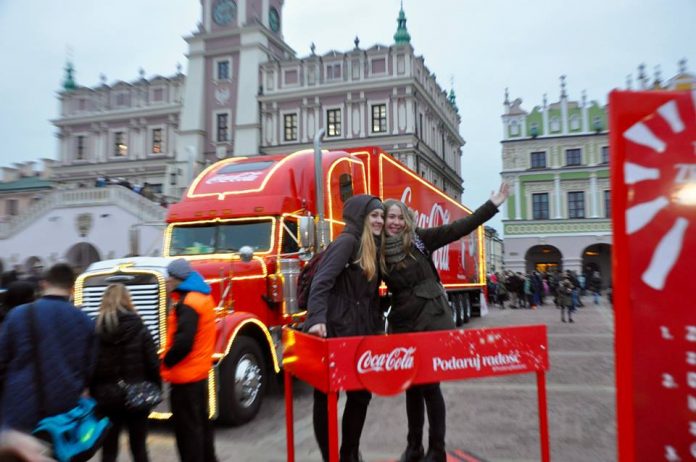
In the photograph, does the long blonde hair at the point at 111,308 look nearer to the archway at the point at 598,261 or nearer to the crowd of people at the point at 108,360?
the crowd of people at the point at 108,360

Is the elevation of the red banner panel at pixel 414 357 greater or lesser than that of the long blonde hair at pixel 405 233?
lesser

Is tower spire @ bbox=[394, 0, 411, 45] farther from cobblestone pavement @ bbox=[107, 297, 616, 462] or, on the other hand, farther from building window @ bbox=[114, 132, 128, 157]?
cobblestone pavement @ bbox=[107, 297, 616, 462]

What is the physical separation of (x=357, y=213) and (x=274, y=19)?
43.5 m

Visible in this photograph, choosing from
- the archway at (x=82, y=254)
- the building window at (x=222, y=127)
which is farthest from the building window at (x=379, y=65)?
the archway at (x=82, y=254)

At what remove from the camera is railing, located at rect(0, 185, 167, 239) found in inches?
1025

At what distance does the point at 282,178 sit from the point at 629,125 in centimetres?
598

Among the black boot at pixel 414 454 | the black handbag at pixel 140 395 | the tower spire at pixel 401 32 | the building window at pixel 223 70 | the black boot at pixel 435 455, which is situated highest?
the tower spire at pixel 401 32

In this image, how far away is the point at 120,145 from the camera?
4644 cm

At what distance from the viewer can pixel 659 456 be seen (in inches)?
86.2

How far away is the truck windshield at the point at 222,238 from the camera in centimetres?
750

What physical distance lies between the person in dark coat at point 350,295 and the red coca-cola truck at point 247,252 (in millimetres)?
2046

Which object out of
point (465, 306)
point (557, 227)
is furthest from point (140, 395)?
point (557, 227)

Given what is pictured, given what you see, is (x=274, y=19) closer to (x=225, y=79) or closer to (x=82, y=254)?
(x=225, y=79)

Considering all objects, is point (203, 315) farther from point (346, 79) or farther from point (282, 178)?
point (346, 79)
